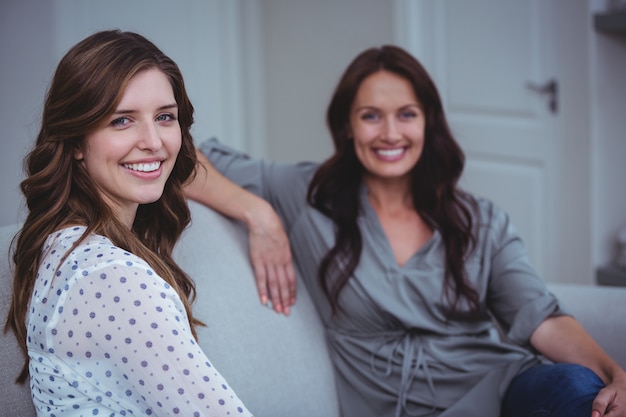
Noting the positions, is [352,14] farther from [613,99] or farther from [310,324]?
[310,324]

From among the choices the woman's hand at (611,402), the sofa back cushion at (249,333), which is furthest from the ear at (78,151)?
the woman's hand at (611,402)

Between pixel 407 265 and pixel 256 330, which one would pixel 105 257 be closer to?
pixel 256 330

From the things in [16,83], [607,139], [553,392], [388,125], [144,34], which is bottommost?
[553,392]

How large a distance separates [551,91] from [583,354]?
188 cm

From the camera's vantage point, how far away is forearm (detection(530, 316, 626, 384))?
188 cm

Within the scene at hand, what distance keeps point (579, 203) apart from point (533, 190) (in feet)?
0.73

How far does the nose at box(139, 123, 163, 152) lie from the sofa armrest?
1.13 m

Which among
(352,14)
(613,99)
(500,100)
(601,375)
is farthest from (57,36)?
(601,375)

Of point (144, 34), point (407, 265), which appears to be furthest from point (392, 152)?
point (144, 34)

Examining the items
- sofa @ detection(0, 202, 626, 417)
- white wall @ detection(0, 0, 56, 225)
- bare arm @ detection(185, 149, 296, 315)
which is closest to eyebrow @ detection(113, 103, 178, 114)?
sofa @ detection(0, 202, 626, 417)

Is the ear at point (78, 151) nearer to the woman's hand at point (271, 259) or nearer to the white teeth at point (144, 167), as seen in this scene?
the white teeth at point (144, 167)

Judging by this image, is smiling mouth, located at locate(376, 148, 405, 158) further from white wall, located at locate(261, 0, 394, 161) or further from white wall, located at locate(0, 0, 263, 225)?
white wall, located at locate(261, 0, 394, 161)

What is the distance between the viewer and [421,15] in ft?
13.0

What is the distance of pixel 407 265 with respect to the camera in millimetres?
2111
